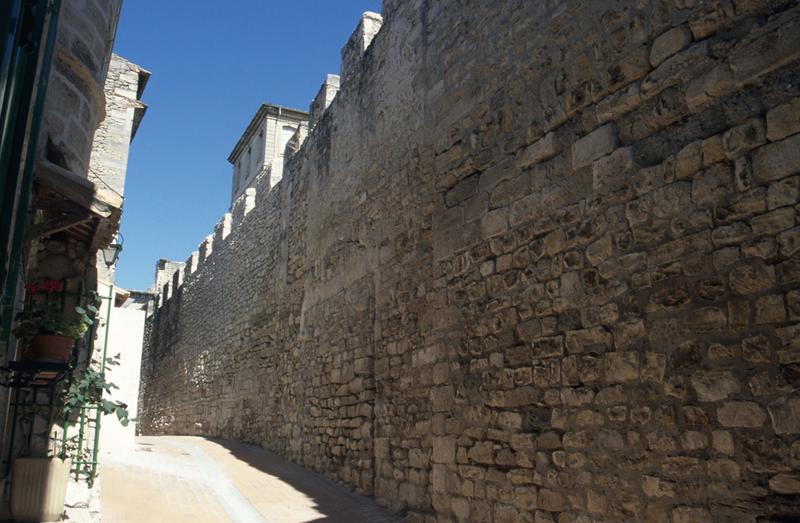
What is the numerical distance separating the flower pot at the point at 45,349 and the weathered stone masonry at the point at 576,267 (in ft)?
9.66

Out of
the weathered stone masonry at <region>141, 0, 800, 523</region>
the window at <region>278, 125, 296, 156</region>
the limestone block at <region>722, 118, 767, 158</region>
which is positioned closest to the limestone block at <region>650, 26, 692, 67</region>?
the weathered stone masonry at <region>141, 0, 800, 523</region>

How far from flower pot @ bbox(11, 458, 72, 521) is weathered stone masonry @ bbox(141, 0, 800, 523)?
118 inches

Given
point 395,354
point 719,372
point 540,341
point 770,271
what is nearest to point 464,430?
point 540,341

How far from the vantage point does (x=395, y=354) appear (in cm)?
694

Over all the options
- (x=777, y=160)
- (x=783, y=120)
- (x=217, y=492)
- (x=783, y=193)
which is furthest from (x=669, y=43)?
(x=217, y=492)

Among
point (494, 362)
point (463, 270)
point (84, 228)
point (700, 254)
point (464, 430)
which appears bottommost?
point (464, 430)

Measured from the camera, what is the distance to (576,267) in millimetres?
4266

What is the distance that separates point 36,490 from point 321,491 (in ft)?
10.7

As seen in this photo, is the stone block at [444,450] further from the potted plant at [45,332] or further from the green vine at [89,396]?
the potted plant at [45,332]

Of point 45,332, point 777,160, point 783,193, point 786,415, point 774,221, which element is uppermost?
point 777,160

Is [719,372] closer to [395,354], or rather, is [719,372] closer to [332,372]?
[395,354]

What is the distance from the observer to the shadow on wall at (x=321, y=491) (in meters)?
6.52

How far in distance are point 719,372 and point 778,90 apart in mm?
1367

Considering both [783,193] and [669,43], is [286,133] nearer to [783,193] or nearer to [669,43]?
[669,43]
